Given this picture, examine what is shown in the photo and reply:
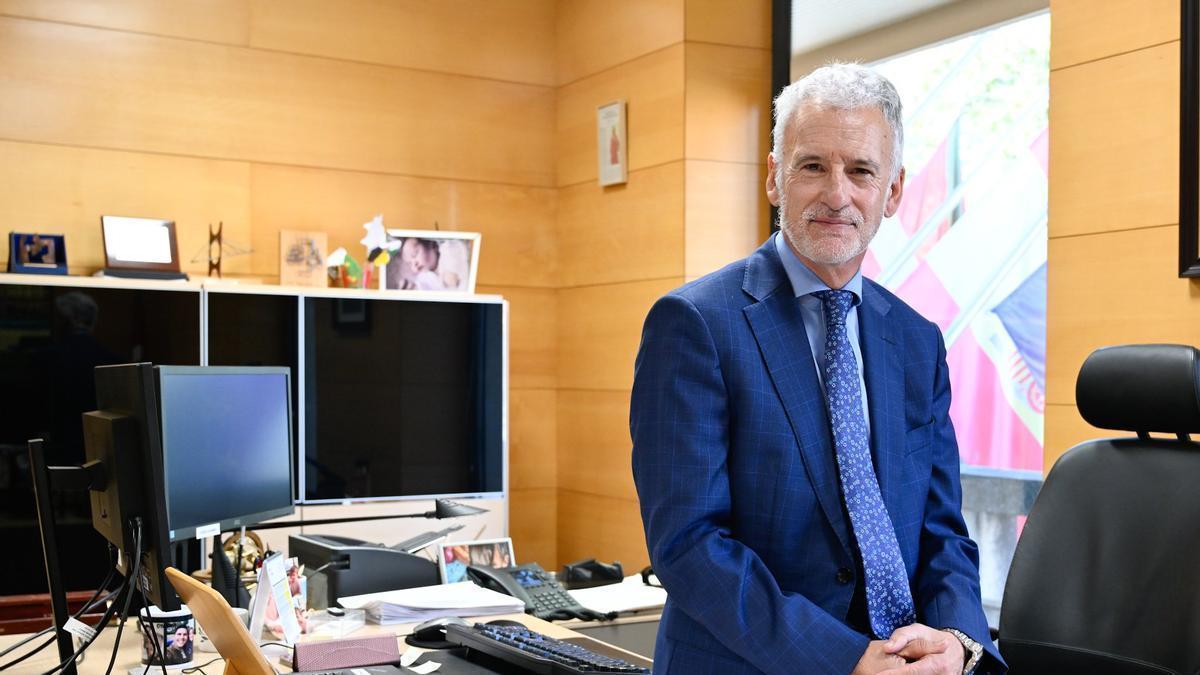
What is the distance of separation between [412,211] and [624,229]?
957mm

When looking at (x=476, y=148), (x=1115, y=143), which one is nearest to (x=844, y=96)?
(x=1115, y=143)

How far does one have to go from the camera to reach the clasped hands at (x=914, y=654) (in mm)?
1625

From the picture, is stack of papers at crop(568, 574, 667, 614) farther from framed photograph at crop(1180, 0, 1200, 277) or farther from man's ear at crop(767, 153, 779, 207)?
framed photograph at crop(1180, 0, 1200, 277)

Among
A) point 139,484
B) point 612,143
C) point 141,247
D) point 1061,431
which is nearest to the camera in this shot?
point 139,484

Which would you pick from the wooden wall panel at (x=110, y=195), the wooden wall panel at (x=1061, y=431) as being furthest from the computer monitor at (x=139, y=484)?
the wooden wall panel at (x=110, y=195)

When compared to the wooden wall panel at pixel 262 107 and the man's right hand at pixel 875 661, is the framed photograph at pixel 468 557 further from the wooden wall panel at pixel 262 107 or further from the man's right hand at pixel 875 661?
the wooden wall panel at pixel 262 107

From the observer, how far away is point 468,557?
3090 millimetres

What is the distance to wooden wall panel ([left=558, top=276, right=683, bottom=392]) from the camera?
503 cm

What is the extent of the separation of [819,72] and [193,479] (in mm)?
1461

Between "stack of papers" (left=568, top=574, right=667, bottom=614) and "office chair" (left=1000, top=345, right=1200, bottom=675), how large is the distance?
799 millimetres

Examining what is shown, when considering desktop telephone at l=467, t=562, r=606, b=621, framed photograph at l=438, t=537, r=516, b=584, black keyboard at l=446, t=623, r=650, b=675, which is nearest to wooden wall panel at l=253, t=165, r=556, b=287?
framed photograph at l=438, t=537, r=516, b=584

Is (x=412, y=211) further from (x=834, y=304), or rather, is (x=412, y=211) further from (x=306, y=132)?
(x=834, y=304)

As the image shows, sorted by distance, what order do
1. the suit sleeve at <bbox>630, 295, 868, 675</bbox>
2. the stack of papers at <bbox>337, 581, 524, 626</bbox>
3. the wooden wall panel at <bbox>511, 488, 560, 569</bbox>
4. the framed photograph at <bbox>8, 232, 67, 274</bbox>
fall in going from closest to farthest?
the suit sleeve at <bbox>630, 295, 868, 675</bbox> < the stack of papers at <bbox>337, 581, 524, 626</bbox> < the framed photograph at <bbox>8, 232, 67, 274</bbox> < the wooden wall panel at <bbox>511, 488, 560, 569</bbox>

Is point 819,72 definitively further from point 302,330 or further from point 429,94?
point 429,94
